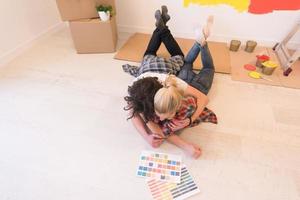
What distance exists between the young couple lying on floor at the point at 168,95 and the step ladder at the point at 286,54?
606 mm

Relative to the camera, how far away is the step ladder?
59.3 inches

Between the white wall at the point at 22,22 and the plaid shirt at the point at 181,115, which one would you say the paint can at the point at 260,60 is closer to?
the plaid shirt at the point at 181,115

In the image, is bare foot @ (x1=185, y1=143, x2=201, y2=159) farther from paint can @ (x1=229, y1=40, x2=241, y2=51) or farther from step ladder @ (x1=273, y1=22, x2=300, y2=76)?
paint can @ (x1=229, y1=40, x2=241, y2=51)

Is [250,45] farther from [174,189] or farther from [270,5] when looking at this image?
[174,189]

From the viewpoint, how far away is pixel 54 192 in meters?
0.90

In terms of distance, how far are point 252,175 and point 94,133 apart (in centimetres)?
81

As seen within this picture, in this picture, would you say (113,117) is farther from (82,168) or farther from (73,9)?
(73,9)

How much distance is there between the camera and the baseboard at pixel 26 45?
1.68 meters

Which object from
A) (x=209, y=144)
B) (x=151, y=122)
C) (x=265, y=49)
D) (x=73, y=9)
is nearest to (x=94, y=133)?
(x=151, y=122)

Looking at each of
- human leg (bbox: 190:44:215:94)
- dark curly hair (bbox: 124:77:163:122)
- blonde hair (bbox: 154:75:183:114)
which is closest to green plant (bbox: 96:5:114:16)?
human leg (bbox: 190:44:215:94)

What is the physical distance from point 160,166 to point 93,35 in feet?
4.01

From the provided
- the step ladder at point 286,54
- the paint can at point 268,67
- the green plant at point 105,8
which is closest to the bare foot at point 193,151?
the paint can at point 268,67

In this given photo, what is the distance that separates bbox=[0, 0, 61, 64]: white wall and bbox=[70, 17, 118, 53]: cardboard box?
0.49 metres

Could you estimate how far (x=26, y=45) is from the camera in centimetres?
186
